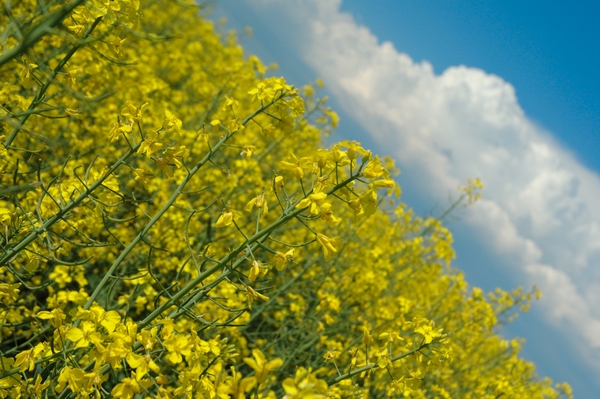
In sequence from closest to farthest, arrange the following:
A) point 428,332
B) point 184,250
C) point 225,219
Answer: point 225,219
point 428,332
point 184,250

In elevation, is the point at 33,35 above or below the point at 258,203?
below

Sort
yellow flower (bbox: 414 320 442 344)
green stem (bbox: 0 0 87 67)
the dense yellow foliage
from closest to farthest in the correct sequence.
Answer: green stem (bbox: 0 0 87 67)
the dense yellow foliage
yellow flower (bbox: 414 320 442 344)

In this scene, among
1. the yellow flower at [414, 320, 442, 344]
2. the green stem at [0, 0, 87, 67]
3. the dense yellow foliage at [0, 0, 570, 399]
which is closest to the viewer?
the green stem at [0, 0, 87, 67]

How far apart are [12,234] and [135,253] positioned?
259cm

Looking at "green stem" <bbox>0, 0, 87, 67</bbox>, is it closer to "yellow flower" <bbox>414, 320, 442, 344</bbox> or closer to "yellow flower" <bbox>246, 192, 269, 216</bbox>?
"yellow flower" <bbox>246, 192, 269, 216</bbox>

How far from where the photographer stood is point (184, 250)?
528 cm

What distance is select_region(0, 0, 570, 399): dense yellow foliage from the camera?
6.08ft

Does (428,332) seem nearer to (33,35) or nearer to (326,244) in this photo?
(326,244)

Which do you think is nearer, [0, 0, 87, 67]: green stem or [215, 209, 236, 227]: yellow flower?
[0, 0, 87, 67]: green stem

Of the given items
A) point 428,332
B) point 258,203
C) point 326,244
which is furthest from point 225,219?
point 428,332

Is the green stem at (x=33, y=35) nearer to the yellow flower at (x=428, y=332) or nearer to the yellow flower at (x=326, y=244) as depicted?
the yellow flower at (x=326, y=244)

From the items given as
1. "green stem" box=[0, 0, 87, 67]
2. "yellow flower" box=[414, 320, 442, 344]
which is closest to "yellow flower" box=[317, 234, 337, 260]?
"yellow flower" box=[414, 320, 442, 344]

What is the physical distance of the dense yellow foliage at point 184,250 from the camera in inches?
73.0

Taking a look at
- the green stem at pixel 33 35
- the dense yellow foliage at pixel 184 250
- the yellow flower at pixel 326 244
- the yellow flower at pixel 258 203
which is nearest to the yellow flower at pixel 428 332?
the dense yellow foliage at pixel 184 250
